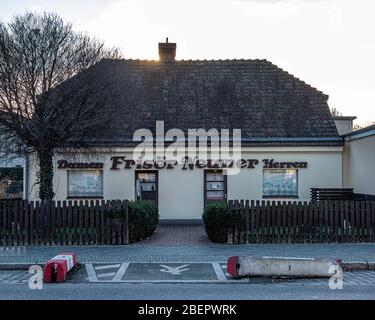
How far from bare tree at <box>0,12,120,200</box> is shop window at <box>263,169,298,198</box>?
788cm

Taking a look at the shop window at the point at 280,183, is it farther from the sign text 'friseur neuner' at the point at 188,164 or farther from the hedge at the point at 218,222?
the hedge at the point at 218,222

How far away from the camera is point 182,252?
542 inches

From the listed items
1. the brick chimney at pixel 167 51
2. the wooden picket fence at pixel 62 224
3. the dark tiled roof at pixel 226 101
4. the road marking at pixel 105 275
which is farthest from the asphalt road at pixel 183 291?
the brick chimney at pixel 167 51

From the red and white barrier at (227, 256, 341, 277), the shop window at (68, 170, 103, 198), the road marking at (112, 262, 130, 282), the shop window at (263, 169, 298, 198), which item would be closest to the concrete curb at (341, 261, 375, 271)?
the red and white barrier at (227, 256, 341, 277)

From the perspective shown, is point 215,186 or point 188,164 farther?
point 215,186

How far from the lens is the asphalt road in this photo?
874 centimetres

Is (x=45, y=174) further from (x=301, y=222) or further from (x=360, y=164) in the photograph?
(x=360, y=164)

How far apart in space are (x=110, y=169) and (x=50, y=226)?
21.2 ft

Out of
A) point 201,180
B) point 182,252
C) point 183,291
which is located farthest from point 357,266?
point 201,180

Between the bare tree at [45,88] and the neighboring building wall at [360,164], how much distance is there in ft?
31.0

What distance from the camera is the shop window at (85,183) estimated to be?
70.1 feet

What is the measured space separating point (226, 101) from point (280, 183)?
4.28 metres
